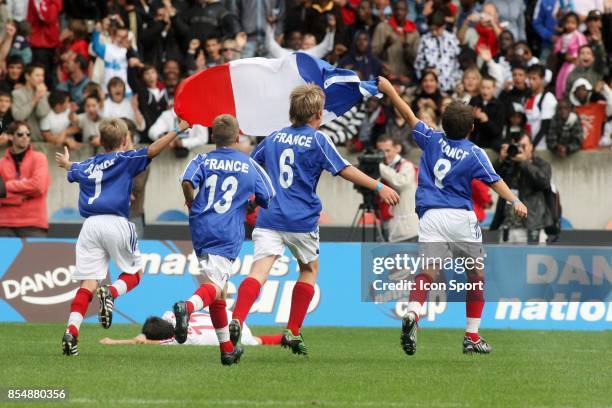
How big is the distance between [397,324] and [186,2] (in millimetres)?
8671

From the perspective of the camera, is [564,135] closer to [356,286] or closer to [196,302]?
[356,286]

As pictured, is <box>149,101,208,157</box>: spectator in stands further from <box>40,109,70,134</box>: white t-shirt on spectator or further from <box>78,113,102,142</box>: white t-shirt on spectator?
<box>40,109,70,134</box>: white t-shirt on spectator

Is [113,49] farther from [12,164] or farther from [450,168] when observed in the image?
[450,168]

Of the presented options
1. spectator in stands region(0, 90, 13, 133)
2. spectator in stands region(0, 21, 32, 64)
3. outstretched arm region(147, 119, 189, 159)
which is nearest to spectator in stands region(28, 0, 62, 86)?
spectator in stands region(0, 21, 32, 64)

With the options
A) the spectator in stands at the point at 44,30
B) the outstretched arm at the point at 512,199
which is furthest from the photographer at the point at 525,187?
the spectator in stands at the point at 44,30

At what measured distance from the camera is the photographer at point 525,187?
56.3ft

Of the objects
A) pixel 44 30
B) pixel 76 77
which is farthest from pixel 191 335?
pixel 44 30

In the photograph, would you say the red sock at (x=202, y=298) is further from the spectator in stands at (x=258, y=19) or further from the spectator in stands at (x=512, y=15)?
the spectator in stands at (x=512, y=15)

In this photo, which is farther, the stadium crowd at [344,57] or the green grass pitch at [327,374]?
the stadium crowd at [344,57]

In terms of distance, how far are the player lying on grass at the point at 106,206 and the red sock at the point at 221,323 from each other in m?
1.14

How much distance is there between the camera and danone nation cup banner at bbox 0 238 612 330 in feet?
52.1

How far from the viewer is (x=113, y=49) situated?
20875mm

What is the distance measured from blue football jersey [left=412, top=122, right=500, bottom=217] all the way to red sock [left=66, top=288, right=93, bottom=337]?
2.93m

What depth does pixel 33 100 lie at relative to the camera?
20016 millimetres
